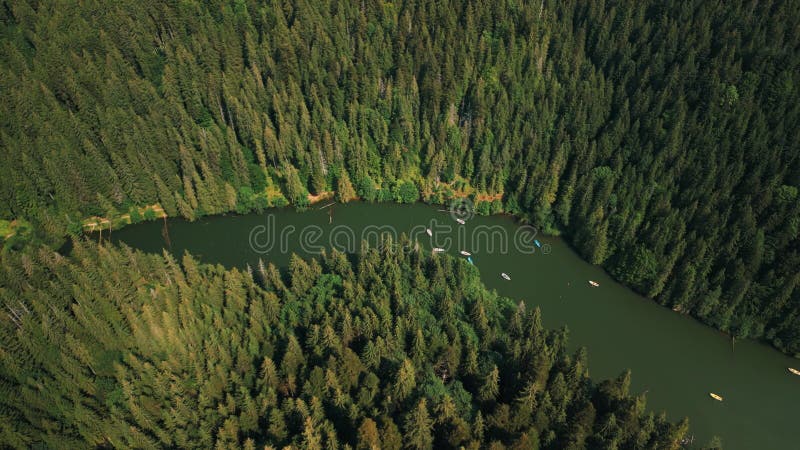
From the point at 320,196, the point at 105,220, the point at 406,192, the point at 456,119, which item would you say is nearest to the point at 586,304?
the point at 406,192

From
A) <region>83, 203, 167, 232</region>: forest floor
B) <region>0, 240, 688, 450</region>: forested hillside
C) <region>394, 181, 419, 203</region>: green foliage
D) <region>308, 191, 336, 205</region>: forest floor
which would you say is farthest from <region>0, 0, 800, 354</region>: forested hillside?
<region>0, 240, 688, 450</region>: forested hillside

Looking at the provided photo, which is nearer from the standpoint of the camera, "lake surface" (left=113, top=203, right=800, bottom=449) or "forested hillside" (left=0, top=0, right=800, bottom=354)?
"lake surface" (left=113, top=203, right=800, bottom=449)

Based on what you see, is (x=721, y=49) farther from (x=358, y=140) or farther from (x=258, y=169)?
(x=258, y=169)

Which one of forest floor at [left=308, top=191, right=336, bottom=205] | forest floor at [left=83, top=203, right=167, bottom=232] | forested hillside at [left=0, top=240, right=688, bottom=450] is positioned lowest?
forest floor at [left=308, top=191, right=336, bottom=205]

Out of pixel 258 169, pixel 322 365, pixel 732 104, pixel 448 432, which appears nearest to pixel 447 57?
pixel 258 169

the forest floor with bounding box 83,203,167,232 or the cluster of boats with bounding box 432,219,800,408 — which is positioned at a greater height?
the forest floor with bounding box 83,203,167,232

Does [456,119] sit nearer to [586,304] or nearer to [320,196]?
[320,196]

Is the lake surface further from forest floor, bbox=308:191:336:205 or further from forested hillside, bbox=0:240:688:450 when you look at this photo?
forested hillside, bbox=0:240:688:450
